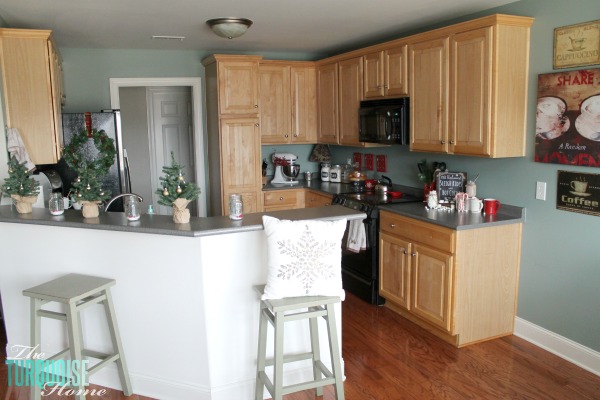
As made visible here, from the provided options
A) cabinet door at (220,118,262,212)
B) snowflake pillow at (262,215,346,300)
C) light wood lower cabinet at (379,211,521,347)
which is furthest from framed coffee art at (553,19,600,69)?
cabinet door at (220,118,262,212)

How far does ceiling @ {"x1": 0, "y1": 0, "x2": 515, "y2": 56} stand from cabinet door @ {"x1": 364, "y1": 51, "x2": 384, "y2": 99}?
23 centimetres

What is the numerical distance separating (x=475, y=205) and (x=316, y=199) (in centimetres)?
193

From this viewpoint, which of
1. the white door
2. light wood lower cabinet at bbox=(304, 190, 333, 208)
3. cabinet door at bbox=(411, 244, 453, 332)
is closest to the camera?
cabinet door at bbox=(411, 244, 453, 332)

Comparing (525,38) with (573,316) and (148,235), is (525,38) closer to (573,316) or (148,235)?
(573,316)

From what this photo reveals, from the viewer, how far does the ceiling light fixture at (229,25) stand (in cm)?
377

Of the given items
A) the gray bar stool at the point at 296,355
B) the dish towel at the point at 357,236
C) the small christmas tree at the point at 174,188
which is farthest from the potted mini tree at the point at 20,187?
the dish towel at the point at 357,236

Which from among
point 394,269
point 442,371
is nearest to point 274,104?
point 394,269

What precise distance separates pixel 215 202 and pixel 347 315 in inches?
85.0

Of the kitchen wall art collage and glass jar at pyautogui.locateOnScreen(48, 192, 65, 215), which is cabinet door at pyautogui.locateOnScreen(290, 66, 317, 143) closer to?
the kitchen wall art collage

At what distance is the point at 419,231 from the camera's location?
3.68 meters

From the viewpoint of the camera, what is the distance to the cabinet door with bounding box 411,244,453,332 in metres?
3.44

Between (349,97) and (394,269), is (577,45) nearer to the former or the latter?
(394,269)

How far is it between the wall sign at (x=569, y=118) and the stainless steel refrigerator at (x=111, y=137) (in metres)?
3.52

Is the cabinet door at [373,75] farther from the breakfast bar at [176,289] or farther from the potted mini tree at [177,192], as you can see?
the potted mini tree at [177,192]
